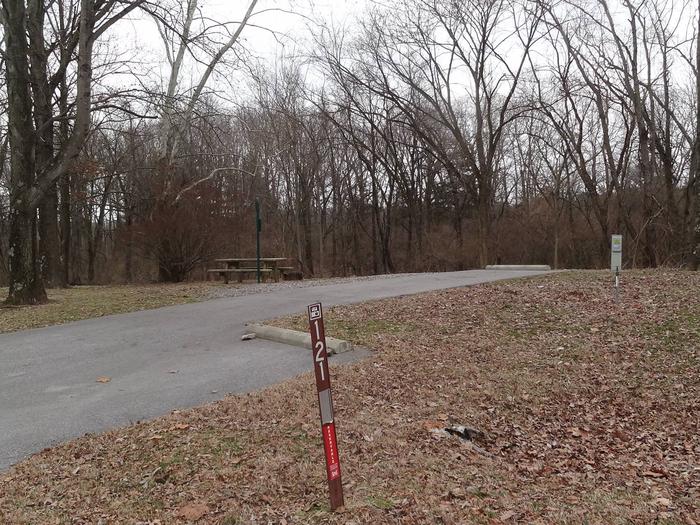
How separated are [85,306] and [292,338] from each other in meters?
6.00

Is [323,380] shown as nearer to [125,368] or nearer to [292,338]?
[125,368]

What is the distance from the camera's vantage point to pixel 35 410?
545 centimetres

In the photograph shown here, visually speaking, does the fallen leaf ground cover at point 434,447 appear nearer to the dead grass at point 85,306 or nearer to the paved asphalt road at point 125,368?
the paved asphalt road at point 125,368

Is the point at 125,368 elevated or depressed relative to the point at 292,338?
depressed

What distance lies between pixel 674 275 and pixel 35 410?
12.8 meters

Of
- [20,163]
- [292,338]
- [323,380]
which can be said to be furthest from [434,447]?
[20,163]

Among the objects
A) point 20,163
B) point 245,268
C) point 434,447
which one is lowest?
point 434,447

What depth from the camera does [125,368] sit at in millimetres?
6930

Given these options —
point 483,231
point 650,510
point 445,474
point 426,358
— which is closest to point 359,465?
point 445,474

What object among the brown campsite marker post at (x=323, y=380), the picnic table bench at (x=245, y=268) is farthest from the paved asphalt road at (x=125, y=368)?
the picnic table bench at (x=245, y=268)

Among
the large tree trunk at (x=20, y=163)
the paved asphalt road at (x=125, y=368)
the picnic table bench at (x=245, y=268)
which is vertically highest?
the large tree trunk at (x=20, y=163)

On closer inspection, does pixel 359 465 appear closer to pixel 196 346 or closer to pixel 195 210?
pixel 196 346

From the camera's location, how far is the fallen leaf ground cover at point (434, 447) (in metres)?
3.51

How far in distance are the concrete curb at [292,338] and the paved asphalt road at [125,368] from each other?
15 centimetres
